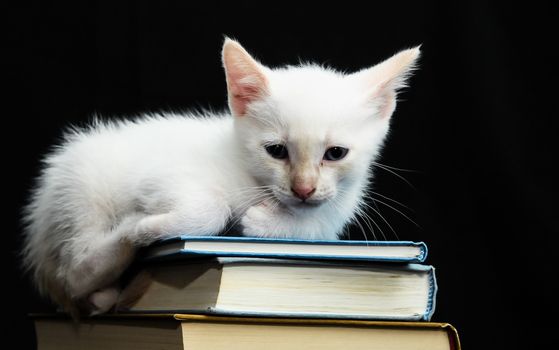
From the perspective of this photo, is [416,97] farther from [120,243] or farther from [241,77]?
[120,243]

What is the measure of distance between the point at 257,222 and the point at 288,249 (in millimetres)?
95

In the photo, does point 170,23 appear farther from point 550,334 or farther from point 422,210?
point 550,334

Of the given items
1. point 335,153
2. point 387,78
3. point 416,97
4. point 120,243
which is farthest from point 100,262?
point 416,97

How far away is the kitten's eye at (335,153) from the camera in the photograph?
136 centimetres

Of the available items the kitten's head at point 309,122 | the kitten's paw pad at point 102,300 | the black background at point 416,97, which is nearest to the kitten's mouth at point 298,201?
the kitten's head at point 309,122

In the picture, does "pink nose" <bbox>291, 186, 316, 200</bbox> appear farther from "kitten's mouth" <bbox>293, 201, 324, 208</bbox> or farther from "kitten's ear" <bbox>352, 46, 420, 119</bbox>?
"kitten's ear" <bbox>352, 46, 420, 119</bbox>

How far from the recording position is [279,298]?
1278 mm

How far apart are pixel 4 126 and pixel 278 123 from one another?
1.07 m

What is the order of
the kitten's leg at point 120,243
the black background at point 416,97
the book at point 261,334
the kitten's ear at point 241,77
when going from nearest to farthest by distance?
the book at point 261,334 → the kitten's leg at point 120,243 → the kitten's ear at point 241,77 → the black background at point 416,97

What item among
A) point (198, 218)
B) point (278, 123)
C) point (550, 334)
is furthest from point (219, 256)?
point (550, 334)

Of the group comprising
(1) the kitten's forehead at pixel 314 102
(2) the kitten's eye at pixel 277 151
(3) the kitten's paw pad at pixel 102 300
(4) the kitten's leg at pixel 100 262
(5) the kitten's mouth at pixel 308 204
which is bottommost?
(3) the kitten's paw pad at pixel 102 300

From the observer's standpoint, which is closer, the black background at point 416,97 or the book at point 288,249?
the book at point 288,249

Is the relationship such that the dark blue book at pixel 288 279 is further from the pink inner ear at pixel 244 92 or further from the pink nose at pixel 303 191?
the pink inner ear at pixel 244 92

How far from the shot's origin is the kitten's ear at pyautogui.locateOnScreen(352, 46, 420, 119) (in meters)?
1.45
